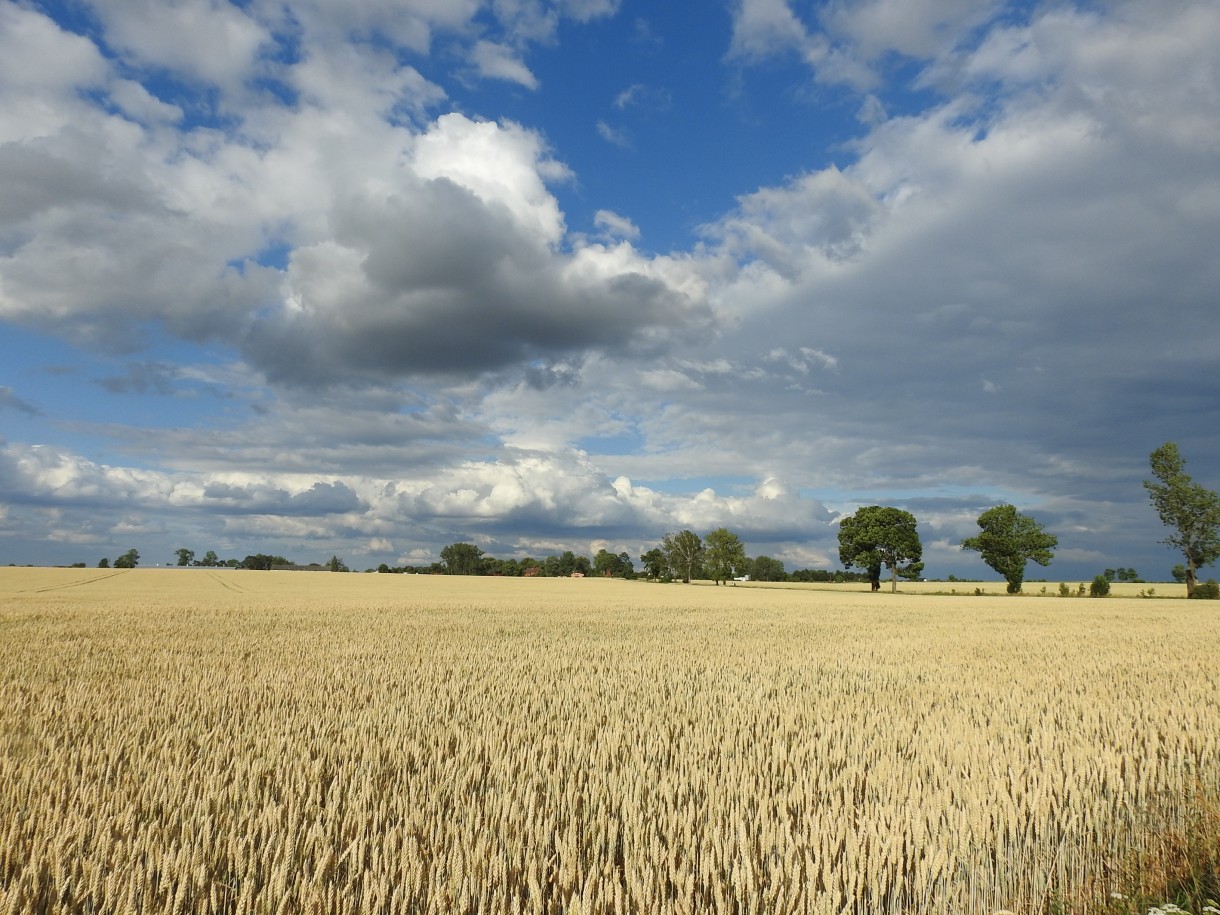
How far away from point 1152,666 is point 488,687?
13077 mm

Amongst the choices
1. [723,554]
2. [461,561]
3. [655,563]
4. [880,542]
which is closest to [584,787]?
[880,542]

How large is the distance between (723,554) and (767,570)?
7515 cm

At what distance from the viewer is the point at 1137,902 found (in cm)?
370

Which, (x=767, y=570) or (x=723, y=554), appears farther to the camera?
(x=767, y=570)

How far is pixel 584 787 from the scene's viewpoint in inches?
199

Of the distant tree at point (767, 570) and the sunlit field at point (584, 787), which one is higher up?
the sunlit field at point (584, 787)

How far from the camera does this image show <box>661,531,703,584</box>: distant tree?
132000 mm

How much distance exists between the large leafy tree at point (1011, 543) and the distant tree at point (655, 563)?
6778 centimetres

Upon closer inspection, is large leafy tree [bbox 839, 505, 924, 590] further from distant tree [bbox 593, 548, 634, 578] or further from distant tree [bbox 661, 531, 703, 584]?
distant tree [bbox 593, 548, 634, 578]

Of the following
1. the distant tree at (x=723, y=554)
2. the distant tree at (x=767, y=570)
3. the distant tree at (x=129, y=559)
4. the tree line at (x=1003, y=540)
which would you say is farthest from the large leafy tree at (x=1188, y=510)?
the distant tree at (x=129, y=559)

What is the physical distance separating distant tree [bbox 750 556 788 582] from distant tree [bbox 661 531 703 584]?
172 feet

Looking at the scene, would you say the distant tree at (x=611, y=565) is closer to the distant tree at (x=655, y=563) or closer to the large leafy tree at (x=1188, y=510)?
the distant tree at (x=655, y=563)

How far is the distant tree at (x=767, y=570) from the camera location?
600ft

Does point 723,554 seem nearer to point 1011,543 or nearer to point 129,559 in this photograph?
point 1011,543
